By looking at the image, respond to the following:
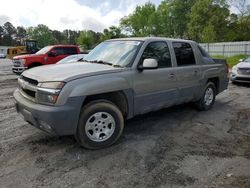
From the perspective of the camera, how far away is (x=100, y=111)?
398cm

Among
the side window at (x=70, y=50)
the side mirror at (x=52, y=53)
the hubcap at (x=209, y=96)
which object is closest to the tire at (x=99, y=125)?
the hubcap at (x=209, y=96)

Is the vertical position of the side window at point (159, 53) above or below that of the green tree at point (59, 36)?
below

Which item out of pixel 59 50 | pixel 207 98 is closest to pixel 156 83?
pixel 207 98

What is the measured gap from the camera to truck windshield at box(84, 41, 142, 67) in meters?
4.51

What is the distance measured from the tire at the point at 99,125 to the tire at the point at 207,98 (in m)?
2.91

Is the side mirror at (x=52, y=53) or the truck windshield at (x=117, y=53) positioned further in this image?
the side mirror at (x=52, y=53)

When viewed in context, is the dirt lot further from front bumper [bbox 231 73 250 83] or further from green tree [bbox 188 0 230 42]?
green tree [bbox 188 0 230 42]

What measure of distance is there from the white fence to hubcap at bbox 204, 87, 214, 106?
25.6m

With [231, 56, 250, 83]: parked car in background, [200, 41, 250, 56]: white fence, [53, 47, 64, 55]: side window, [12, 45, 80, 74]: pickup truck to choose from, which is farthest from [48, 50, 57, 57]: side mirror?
[200, 41, 250, 56]: white fence

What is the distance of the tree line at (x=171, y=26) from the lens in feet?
147

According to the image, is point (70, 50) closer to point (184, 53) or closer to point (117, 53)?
point (184, 53)

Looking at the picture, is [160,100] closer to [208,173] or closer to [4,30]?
[208,173]

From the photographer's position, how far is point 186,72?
550 cm

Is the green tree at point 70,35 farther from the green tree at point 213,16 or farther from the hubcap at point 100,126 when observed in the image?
the hubcap at point 100,126
